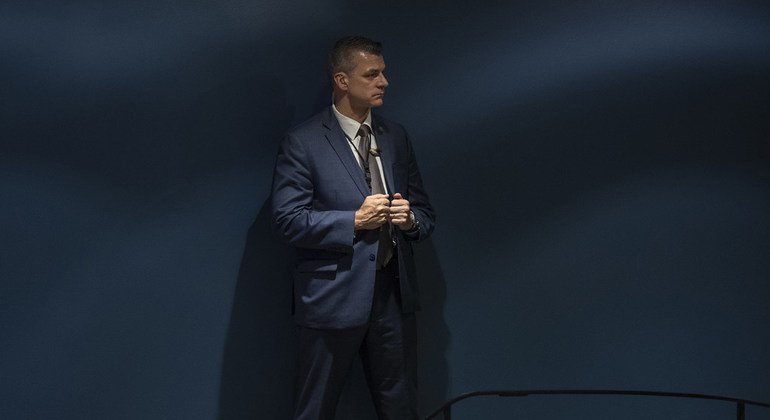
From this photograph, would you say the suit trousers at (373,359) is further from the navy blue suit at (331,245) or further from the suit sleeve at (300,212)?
the suit sleeve at (300,212)

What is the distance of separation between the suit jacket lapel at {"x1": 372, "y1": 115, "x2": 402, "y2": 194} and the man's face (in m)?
0.14

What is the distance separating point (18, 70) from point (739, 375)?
10.6ft

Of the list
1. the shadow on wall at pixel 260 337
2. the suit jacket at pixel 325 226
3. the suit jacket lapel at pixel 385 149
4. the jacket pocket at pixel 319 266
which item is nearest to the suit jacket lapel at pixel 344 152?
the suit jacket at pixel 325 226

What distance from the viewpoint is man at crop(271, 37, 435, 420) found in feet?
11.0

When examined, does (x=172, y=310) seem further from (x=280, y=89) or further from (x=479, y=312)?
(x=479, y=312)

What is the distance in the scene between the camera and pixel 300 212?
3.34 m

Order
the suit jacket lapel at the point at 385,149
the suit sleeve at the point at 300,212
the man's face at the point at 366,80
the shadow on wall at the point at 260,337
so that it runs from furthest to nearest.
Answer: the shadow on wall at the point at 260,337, the suit jacket lapel at the point at 385,149, the man's face at the point at 366,80, the suit sleeve at the point at 300,212

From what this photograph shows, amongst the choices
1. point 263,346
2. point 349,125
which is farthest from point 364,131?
point 263,346

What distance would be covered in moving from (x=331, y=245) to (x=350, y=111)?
535mm

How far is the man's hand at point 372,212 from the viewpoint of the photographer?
10.9ft

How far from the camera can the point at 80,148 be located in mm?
3492

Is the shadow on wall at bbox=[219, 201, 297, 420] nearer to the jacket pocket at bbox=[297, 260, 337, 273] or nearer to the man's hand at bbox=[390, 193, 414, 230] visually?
the jacket pocket at bbox=[297, 260, 337, 273]

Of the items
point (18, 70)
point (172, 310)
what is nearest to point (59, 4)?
point (18, 70)

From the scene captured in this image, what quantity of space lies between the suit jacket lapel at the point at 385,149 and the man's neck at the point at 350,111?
7 cm
